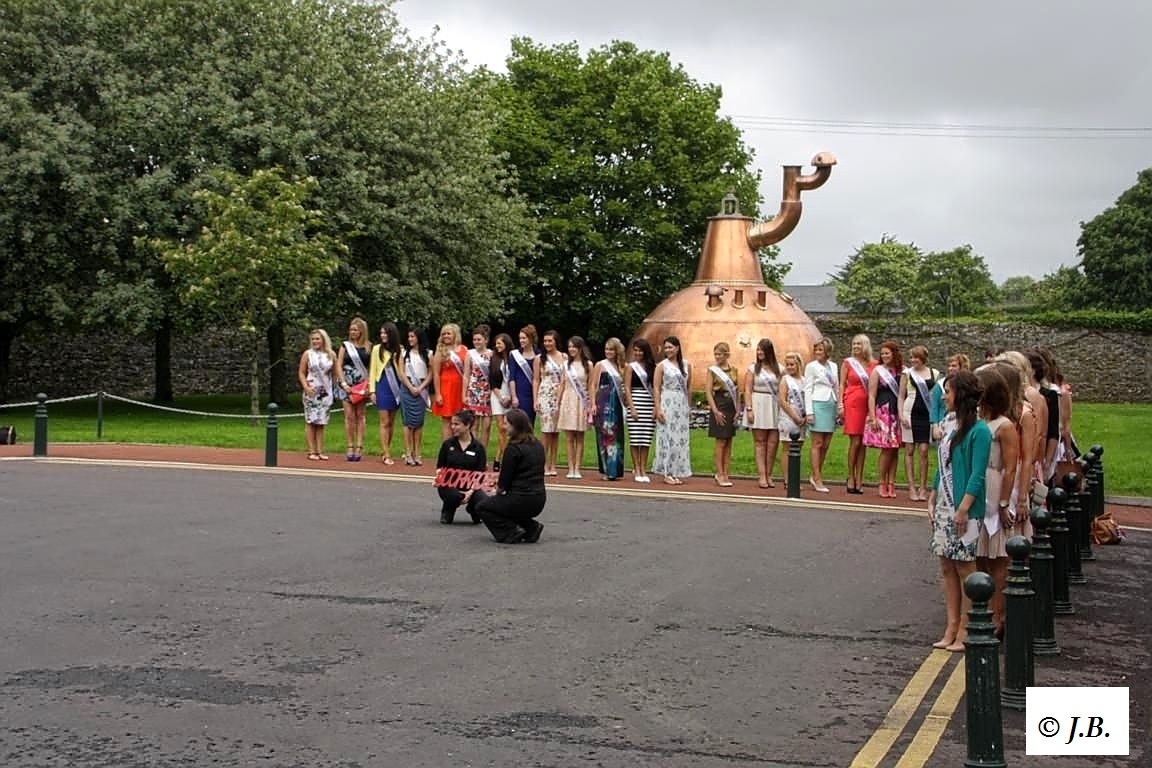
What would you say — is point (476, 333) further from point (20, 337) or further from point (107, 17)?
point (20, 337)

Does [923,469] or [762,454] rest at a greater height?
[762,454]

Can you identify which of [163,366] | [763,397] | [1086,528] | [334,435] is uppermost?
[163,366]

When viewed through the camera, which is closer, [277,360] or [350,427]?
[350,427]

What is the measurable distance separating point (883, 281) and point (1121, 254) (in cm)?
3856

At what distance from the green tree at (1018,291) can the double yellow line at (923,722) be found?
12226 cm

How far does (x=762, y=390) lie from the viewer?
18344 mm

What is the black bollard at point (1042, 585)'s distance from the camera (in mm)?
9039

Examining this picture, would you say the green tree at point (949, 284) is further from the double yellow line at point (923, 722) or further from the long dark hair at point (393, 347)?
the double yellow line at point (923, 722)

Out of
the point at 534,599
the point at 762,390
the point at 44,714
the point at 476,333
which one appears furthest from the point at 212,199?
the point at 44,714

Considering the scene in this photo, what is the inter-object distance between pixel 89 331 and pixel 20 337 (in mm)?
3389

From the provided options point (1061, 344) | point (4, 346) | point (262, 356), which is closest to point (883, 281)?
point (1061, 344)

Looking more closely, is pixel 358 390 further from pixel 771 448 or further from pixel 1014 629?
pixel 1014 629

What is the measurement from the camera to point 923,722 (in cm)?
742

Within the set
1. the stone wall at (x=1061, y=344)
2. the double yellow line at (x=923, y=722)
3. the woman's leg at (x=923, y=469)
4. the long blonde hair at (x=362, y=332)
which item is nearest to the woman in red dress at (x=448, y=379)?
the long blonde hair at (x=362, y=332)
